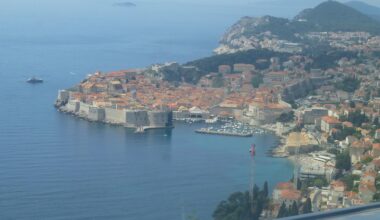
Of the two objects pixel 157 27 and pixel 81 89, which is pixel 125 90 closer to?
pixel 81 89

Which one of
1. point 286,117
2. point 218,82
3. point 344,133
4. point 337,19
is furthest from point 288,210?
point 337,19

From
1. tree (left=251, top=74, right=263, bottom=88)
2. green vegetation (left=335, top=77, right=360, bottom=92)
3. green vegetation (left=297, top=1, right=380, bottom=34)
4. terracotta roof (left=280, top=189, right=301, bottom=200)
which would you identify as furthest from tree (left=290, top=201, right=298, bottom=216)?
green vegetation (left=297, top=1, right=380, bottom=34)

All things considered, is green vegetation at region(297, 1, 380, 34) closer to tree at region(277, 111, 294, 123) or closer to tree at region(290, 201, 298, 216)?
tree at region(277, 111, 294, 123)

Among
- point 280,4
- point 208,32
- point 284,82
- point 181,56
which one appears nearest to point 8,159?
point 284,82

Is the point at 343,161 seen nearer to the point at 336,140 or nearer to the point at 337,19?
the point at 336,140

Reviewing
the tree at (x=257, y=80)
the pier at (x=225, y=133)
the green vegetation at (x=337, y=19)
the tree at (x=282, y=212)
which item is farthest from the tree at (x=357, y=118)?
the green vegetation at (x=337, y=19)
